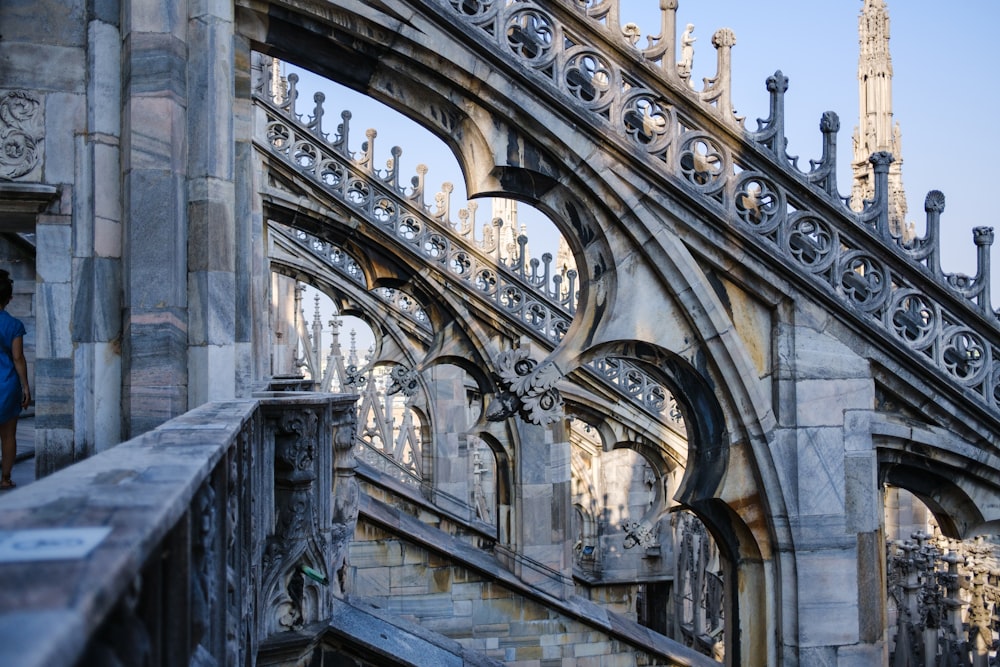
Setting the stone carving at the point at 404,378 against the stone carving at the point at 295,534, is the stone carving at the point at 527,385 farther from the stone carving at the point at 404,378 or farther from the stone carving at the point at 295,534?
the stone carving at the point at 404,378

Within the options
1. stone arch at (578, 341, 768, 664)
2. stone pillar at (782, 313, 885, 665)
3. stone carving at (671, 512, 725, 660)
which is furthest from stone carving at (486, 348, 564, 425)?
stone carving at (671, 512, 725, 660)

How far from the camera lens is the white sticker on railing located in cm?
86

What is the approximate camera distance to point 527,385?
16.6 ft

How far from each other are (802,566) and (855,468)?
1.83 feet

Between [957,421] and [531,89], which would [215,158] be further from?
[957,421]

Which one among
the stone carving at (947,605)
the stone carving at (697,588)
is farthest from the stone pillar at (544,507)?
the stone carving at (947,605)

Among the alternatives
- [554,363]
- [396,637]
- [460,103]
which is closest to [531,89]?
[460,103]

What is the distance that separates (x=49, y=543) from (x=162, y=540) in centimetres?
26

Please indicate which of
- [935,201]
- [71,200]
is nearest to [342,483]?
[71,200]

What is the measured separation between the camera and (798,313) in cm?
496

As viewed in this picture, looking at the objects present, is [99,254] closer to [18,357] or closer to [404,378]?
[18,357]

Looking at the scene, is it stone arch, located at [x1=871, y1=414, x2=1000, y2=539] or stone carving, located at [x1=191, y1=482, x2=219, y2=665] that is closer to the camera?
stone carving, located at [x1=191, y1=482, x2=219, y2=665]

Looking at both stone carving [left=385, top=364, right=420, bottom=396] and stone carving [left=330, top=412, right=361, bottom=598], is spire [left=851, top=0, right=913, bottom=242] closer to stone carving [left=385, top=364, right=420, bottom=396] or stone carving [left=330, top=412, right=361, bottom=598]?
stone carving [left=385, top=364, right=420, bottom=396]

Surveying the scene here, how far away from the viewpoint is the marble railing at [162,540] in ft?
2.52
